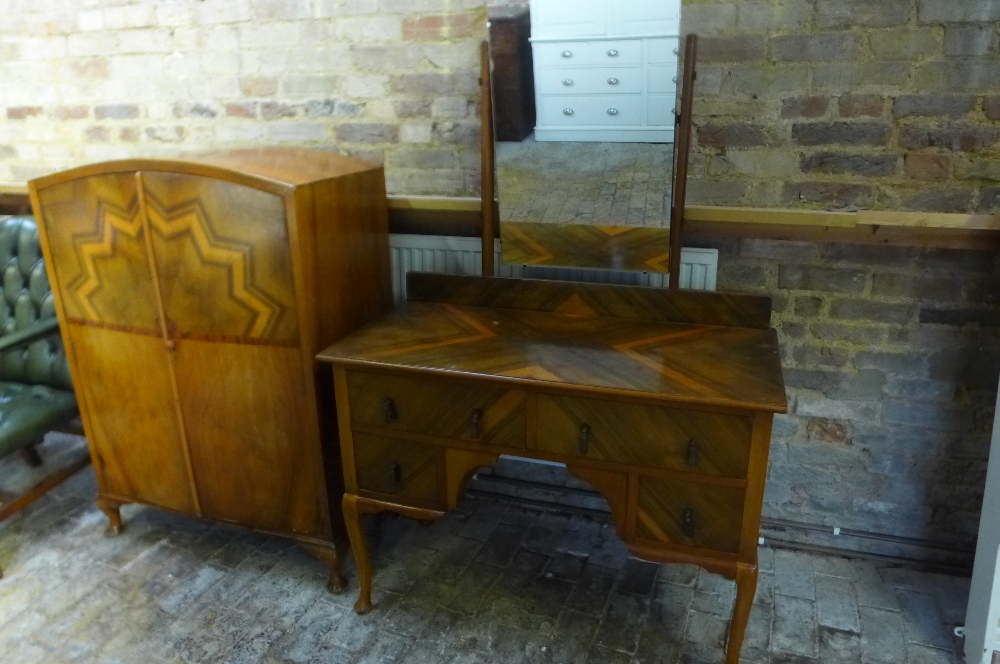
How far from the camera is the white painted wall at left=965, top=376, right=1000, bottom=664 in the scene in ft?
6.14

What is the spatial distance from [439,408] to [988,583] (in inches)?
62.2

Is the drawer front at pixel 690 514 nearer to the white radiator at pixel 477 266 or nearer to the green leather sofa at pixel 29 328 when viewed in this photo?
the white radiator at pixel 477 266

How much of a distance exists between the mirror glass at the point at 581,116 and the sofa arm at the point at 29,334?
1736 mm

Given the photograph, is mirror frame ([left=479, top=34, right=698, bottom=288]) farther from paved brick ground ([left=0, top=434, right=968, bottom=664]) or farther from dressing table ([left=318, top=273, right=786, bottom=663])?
paved brick ground ([left=0, top=434, right=968, bottom=664])

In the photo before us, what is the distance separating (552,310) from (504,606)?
967 mm

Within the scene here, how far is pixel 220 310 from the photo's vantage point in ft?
6.90

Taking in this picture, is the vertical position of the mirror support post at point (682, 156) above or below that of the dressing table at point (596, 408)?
above

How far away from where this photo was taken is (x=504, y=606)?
88.0 inches

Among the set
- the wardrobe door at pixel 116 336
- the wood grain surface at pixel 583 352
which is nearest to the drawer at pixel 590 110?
the wood grain surface at pixel 583 352

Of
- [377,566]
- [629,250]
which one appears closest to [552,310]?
[629,250]

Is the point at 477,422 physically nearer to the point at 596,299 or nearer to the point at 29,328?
the point at 596,299

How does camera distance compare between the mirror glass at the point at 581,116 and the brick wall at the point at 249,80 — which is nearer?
the mirror glass at the point at 581,116

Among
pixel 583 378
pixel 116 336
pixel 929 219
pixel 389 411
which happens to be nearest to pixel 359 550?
pixel 389 411

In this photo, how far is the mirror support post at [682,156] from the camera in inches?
78.2
